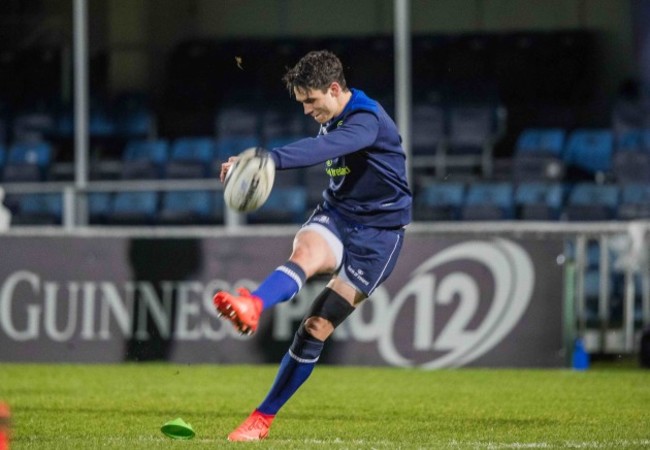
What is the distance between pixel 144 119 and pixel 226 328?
8102mm

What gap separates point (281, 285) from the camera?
6.77 meters

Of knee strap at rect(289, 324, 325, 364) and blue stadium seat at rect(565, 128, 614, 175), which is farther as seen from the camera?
blue stadium seat at rect(565, 128, 614, 175)

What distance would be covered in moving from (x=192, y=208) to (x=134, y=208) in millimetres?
838

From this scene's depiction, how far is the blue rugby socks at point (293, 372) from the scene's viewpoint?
7.27 m

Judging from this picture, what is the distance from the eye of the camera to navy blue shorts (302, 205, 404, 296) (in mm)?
7359

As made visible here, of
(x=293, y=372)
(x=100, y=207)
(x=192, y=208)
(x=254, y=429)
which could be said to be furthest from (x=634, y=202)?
(x=254, y=429)

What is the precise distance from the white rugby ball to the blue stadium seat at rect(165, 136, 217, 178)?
458 inches

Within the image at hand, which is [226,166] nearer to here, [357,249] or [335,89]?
[335,89]

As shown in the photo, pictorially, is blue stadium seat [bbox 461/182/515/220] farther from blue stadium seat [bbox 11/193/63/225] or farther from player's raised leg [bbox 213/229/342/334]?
player's raised leg [bbox 213/229/342/334]

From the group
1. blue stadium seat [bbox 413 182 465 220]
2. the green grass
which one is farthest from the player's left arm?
blue stadium seat [bbox 413 182 465 220]

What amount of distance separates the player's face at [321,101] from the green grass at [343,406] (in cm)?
162

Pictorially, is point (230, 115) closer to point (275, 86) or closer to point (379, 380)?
point (275, 86)

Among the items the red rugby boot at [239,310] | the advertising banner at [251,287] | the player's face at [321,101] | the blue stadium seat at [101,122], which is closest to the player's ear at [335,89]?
the player's face at [321,101]

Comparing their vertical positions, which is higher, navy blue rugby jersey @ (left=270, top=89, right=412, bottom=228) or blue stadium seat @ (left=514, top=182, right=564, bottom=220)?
navy blue rugby jersey @ (left=270, top=89, right=412, bottom=228)
